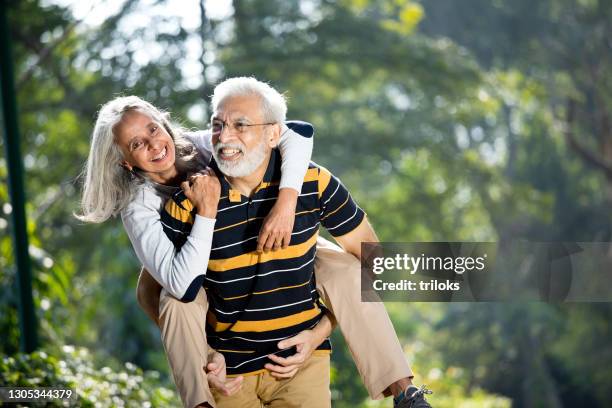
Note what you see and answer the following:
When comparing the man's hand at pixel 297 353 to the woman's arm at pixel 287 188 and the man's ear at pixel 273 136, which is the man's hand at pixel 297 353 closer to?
the woman's arm at pixel 287 188

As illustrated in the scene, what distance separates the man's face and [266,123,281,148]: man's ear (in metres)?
0.03

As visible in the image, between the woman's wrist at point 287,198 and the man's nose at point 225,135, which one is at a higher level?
the man's nose at point 225,135

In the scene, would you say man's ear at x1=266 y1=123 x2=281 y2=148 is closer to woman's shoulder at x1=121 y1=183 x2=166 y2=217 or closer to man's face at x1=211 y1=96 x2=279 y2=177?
man's face at x1=211 y1=96 x2=279 y2=177

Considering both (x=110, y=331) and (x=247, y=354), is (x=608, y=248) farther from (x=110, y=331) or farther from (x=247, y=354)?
(x=247, y=354)

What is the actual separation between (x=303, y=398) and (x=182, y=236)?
58 centimetres

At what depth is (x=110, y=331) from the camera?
7.37 meters

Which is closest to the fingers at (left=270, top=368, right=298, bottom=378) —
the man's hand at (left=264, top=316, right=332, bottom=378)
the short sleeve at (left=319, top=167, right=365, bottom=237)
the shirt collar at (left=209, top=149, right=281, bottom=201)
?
the man's hand at (left=264, top=316, right=332, bottom=378)

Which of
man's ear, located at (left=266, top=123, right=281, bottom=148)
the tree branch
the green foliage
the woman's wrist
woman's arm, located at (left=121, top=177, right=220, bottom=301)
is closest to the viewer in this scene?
woman's arm, located at (left=121, top=177, right=220, bottom=301)

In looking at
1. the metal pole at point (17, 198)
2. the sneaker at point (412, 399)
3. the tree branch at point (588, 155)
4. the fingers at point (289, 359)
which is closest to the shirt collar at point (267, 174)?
the fingers at point (289, 359)

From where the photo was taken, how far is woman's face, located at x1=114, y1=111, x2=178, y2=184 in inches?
93.2

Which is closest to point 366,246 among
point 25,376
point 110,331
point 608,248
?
point 25,376

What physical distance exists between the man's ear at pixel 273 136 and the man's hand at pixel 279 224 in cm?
15

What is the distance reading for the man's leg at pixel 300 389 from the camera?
2.46 meters

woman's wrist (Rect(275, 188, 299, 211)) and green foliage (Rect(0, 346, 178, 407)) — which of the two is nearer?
woman's wrist (Rect(275, 188, 299, 211))
